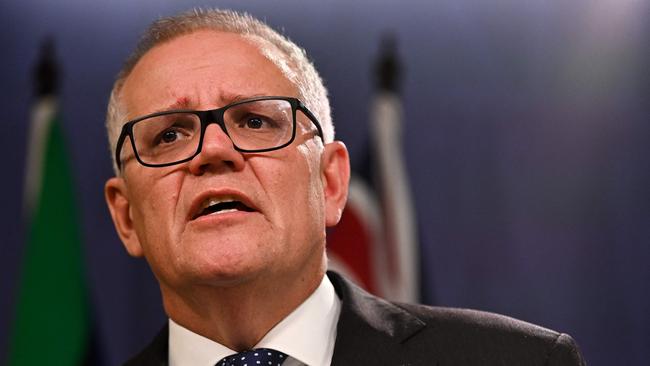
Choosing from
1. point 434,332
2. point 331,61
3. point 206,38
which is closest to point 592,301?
point 331,61

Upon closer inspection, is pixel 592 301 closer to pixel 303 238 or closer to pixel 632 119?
pixel 632 119

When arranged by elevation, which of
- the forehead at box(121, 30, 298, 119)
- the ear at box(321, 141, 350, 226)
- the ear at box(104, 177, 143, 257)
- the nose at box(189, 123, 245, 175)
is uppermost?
the forehead at box(121, 30, 298, 119)

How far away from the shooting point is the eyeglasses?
4.95 feet

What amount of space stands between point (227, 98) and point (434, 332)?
0.56 metres

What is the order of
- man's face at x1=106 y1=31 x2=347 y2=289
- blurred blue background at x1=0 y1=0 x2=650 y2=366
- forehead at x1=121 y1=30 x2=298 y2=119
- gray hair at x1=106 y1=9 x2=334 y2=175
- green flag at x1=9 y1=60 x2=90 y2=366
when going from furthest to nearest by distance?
blurred blue background at x1=0 y1=0 x2=650 y2=366 → green flag at x1=9 y1=60 x2=90 y2=366 → gray hair at x1=106 y1=9 x2=334 y2=175 → forehead at x1=121 y1=30 x2=298 y2=119 → man's face at x1=106 y1=31 x2=347 y2=289

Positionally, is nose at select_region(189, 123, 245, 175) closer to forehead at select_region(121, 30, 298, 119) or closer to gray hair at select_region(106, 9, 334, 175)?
forehead at select_region(121, 30, 298, 119)

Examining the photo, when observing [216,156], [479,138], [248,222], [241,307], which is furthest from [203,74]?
[479,138]

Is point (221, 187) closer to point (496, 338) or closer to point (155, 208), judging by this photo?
point (155, 208)

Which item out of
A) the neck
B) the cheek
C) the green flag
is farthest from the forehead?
the green flag

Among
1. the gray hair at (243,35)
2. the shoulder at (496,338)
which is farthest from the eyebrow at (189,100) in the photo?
the shoulder at (496,338)

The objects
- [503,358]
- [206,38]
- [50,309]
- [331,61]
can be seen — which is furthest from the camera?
[331,61]

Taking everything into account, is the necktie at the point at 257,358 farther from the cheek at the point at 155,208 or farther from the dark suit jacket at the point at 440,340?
the cheek at the point at 155,208

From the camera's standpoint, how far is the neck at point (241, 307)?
1526mm

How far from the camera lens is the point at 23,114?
360cm
